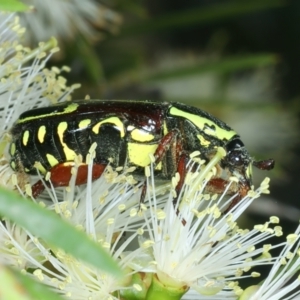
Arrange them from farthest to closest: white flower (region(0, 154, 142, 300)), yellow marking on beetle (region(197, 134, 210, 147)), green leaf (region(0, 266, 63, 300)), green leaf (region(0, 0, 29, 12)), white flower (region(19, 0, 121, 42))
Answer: white flower (region(19, 0, 121, 42)) → yellow marking on beetle (region(197, 134, 210, 147)) → white flower (region(0, 154, 142, 300)) → green leaf (region(0, 0, 29, 12)) → green leaf (region(0, 266, 63, 300))

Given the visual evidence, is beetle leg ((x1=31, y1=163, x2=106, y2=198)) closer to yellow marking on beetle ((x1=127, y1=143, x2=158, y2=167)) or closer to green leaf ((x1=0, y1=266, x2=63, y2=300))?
yellow marking on beetle ((x1=127, y1=143, x2=158, y2=167))

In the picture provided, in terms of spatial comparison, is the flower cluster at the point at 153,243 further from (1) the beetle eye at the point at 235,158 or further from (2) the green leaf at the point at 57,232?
(2) the green leaf at the point at 57,232

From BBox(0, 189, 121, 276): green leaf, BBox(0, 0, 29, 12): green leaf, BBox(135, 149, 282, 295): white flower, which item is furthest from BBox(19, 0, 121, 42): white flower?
BBox(0, 189, 121, 276): green leaf

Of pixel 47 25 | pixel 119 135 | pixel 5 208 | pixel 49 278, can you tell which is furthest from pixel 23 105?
pixel 47 25

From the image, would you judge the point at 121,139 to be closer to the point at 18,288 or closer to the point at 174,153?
the point at 174,153

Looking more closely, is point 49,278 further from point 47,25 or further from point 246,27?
point 246,27

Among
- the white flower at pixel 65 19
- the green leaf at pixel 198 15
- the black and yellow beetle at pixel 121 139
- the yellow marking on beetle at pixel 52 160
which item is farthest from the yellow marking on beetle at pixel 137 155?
the green leaf at pixel 198 15
